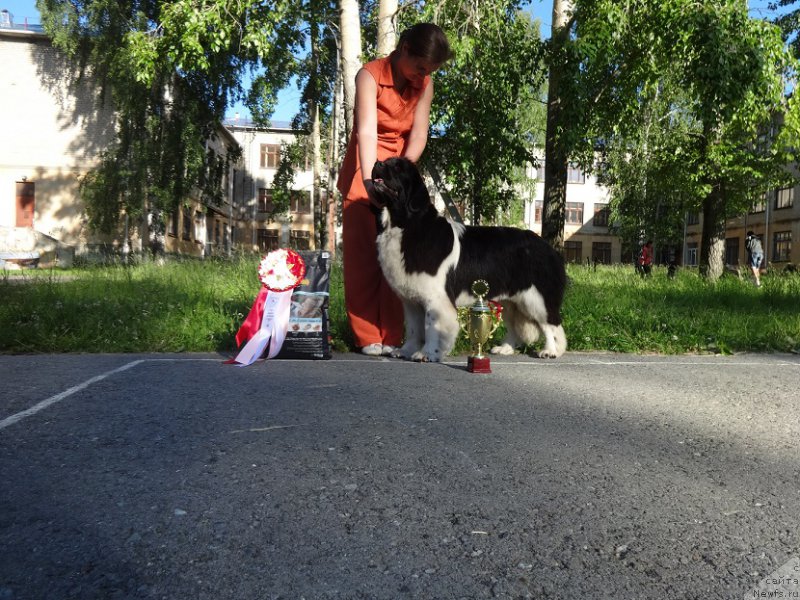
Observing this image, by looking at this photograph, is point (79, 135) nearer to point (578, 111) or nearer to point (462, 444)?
point (578, 111)

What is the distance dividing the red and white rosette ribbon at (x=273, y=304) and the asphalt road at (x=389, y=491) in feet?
3.01

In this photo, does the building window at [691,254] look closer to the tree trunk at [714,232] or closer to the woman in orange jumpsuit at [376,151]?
the tree trunk at [714,232]

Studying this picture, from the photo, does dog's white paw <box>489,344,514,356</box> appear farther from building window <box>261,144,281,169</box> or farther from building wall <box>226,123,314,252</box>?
building window <box>261,144,281,169</box>

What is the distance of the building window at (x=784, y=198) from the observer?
126 ft

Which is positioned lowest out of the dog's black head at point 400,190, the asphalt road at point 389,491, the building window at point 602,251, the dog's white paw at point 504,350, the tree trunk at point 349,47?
the asphalt road at point 389,491

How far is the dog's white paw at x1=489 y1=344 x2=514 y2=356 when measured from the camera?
205 inches

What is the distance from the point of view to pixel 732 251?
45.7m

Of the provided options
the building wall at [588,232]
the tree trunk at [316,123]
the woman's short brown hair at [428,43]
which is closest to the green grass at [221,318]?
the woman's short brown hair at [428,43]

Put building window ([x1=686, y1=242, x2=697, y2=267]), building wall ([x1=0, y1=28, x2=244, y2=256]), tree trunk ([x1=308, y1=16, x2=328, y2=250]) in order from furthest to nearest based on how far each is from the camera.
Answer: building window ([x1=686, y1=242, x2=697, y2=267])
building wall ([x1=0, y1=28, x2=244, y2=256])
tree trunk ([x1=308, y1=16, x2=328, y2=250])

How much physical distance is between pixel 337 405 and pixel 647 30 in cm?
890

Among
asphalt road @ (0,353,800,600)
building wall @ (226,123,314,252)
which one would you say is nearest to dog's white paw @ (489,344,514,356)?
asphalt road @ (0,353,800,600)

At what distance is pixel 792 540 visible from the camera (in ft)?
5.38

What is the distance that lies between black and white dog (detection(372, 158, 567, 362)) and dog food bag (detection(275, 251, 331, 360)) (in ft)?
1.83

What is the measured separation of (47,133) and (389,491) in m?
33.1
